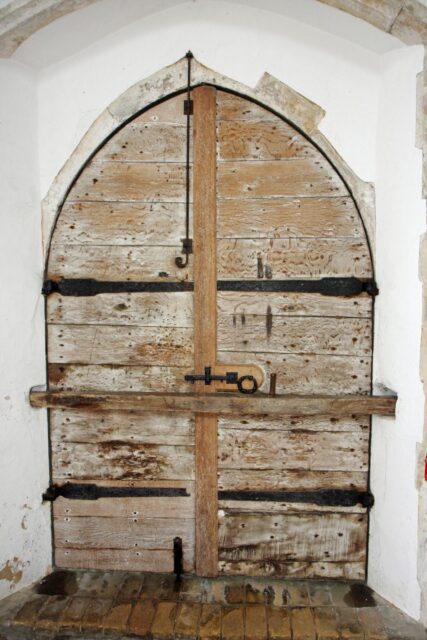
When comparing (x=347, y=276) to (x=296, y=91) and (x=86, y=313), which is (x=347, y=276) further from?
(x=86, y=313)

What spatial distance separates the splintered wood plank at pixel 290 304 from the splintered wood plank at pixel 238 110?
887 mm

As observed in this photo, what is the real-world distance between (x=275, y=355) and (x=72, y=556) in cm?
157

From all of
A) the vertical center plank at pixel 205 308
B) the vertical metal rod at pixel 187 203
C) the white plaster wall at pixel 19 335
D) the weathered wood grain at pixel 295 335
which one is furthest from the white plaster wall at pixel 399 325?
the white plaster wall at pixel 19 335

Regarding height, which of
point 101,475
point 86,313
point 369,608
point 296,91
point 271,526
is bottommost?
point 369,608

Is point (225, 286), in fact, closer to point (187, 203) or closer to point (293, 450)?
point (187, 203)

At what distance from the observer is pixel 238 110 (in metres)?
2.22

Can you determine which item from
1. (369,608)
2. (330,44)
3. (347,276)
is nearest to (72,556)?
(369,608)

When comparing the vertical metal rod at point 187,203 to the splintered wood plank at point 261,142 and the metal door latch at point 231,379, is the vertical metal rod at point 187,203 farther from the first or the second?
the metal door latch at point 231,379

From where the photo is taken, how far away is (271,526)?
7.68 ft

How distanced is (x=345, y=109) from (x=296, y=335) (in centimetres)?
115

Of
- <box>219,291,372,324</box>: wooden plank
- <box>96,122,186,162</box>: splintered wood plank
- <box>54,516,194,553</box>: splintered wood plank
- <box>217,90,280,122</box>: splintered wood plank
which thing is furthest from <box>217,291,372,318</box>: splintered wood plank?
<box>54,516,194,553</box>: splintered wood plank

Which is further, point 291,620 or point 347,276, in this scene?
point 347,276

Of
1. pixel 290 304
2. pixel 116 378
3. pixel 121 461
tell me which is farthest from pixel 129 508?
pixel 290 304

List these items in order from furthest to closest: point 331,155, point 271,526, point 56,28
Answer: point 271,526 < point 331,155 < point 56,28
